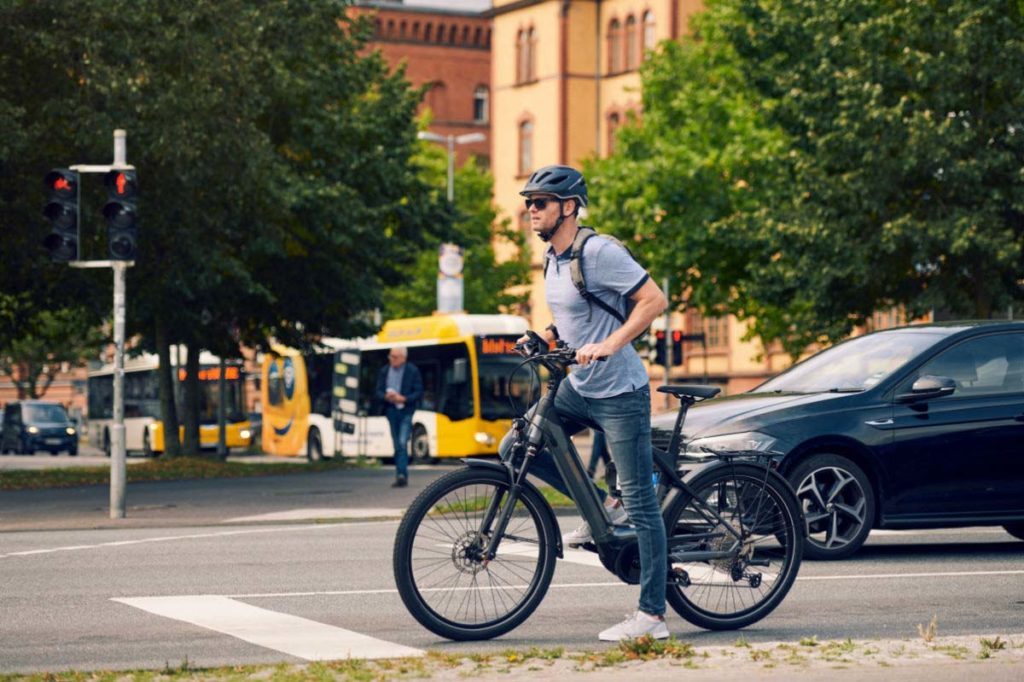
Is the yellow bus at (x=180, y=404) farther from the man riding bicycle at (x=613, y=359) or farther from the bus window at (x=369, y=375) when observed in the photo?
the man riding bicycle at (x=613, y=359)

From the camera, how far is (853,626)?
8562mm

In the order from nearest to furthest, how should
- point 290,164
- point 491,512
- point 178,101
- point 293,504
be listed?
point 491,512
point 293,504
point 178,101
point 290,164

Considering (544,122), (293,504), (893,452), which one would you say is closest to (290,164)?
(293,504)

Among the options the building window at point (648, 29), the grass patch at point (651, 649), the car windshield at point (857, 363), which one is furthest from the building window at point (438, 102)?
the grass patch at point (651, 649)

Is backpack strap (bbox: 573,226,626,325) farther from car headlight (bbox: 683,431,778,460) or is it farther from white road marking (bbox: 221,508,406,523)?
white road marking (bbox: 221,508,406,523)

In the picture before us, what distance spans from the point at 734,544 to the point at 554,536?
0.88 metres

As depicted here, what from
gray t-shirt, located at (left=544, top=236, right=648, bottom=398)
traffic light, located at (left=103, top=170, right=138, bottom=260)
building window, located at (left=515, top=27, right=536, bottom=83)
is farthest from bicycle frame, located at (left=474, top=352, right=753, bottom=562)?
building window, located at (left=515, top=27, right=536, bottom=83)

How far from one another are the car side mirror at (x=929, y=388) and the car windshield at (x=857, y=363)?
0.26 metres

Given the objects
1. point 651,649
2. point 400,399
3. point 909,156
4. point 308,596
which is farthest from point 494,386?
point 651,649

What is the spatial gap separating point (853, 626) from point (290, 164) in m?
27.1

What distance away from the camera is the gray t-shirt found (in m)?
7.78

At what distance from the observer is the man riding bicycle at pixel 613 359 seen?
7789mm

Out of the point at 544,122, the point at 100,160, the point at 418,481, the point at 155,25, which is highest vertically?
the point at 544,122

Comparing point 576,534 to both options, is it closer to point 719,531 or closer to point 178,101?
point 719,531
